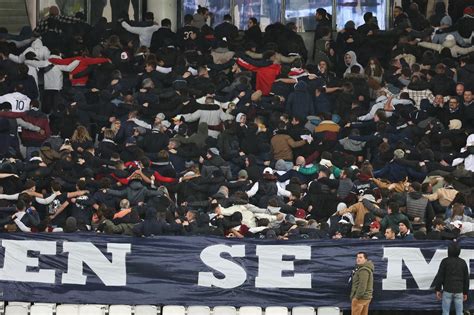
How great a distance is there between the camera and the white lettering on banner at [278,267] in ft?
107

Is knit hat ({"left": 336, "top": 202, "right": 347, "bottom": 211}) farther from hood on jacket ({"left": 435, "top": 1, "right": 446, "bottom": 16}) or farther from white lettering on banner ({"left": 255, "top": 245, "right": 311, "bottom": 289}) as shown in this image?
hood on jacket ({"left": 435, "top": 1, "right": 446, "bottom": 16})

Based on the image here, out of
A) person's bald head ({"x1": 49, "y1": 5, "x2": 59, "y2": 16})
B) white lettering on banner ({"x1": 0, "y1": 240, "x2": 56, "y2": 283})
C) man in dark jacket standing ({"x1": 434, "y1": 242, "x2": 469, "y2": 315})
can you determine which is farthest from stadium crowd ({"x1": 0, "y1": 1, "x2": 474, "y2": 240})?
man in dark jacket standing ({"x1": 434, "y1": 242, "x2": 469, "y2": 315})

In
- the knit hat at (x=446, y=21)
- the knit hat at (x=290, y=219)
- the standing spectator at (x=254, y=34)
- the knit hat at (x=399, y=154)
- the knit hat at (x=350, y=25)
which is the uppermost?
the knit hat at (x=446, y=21)

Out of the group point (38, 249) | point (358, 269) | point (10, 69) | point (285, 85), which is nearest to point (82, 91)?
point (10, 69)

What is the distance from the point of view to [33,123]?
38.6 meters

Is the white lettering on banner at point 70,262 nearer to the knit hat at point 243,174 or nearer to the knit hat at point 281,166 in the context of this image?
the knit hat at point 243,174

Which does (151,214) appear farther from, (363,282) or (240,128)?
(240,128)

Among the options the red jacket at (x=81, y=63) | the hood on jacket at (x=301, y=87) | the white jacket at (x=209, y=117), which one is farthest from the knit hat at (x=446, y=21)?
the red jacket at (x=81, y=63)

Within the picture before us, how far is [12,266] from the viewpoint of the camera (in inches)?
1296

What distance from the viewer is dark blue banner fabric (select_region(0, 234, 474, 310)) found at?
107 ft

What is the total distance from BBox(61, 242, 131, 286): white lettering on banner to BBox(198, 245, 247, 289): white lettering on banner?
1.26 metres

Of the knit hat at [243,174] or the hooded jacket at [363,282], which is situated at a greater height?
the knit hat at [243,174]

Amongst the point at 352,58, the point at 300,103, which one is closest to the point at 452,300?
the point at 300,103

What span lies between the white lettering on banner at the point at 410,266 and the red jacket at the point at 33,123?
8651mm
